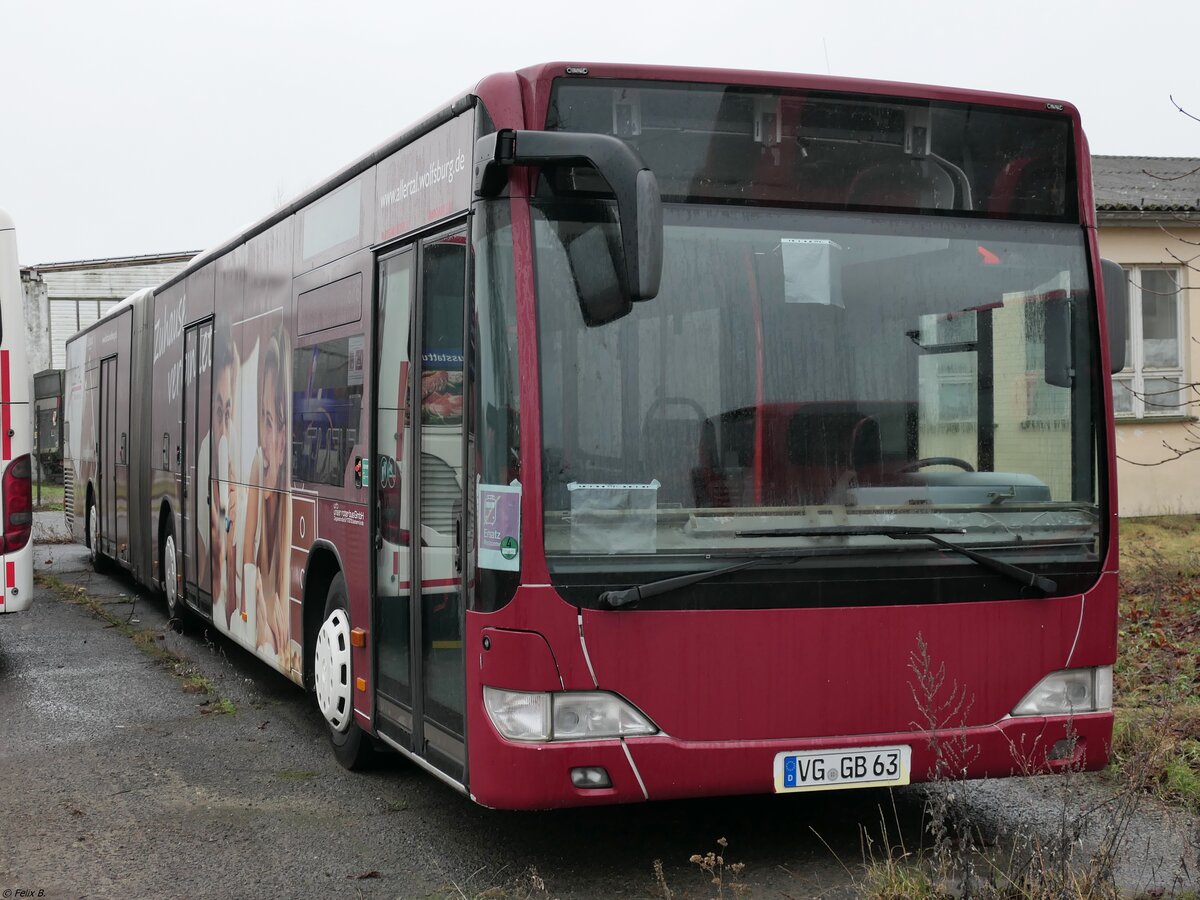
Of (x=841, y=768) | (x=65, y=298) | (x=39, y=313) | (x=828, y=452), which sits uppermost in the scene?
(x=65, y=298)

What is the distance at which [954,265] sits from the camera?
5.46 meters

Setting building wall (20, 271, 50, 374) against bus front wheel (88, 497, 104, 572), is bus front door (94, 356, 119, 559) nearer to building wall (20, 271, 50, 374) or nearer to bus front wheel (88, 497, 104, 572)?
bus front wheel (88, 497, 104, 572)

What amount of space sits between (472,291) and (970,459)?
1935mm

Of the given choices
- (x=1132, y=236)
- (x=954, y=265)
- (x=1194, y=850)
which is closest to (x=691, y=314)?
(x=954, y=265)

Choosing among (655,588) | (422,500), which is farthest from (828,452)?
(422,500)

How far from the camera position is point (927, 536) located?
206 inches

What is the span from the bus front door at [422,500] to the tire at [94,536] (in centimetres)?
1225

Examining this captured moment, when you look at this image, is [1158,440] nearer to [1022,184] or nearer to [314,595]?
[314,595]

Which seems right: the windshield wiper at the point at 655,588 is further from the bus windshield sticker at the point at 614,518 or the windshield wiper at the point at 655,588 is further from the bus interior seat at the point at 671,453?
the bus interior seat at the point at 671,453

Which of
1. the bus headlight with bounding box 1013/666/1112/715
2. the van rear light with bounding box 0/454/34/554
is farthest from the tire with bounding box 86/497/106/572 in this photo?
the bus headlight with bounding box 1013/666/1112/715

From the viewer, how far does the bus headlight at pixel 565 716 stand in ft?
16.3

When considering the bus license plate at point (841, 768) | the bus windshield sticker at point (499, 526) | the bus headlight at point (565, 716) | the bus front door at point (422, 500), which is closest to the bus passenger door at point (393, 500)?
the bus front door at point (422, 500)

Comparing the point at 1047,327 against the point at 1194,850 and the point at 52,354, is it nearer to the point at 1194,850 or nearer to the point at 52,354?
the point at 1194,850

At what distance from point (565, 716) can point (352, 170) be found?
338 cm
